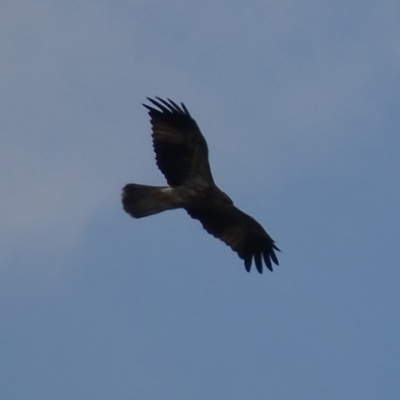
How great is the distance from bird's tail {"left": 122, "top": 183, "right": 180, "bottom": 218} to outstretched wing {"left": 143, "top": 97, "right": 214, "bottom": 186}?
21 cm

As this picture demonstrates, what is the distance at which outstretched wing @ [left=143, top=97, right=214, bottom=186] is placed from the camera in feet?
62.5

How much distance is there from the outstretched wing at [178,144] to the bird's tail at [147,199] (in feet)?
0.68

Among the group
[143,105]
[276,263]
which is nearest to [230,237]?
[276,263]

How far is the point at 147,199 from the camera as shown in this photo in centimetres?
1895

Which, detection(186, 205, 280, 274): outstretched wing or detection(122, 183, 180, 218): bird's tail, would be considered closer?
detection(122, 183, 180, 218): bird's tail

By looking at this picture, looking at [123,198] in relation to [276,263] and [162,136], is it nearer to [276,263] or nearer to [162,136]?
[162,136]

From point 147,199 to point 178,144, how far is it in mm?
789

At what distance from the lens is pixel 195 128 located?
19.1 m

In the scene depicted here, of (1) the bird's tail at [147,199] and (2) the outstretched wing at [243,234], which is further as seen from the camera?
(2) the outstretched wing at [243,234]

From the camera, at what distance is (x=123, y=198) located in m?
18.9

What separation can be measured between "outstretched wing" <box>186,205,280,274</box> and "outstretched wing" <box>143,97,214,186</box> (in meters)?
0.53

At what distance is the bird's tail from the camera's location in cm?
1888

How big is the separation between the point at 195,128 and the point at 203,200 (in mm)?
886

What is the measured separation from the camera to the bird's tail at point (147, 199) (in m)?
18.9
